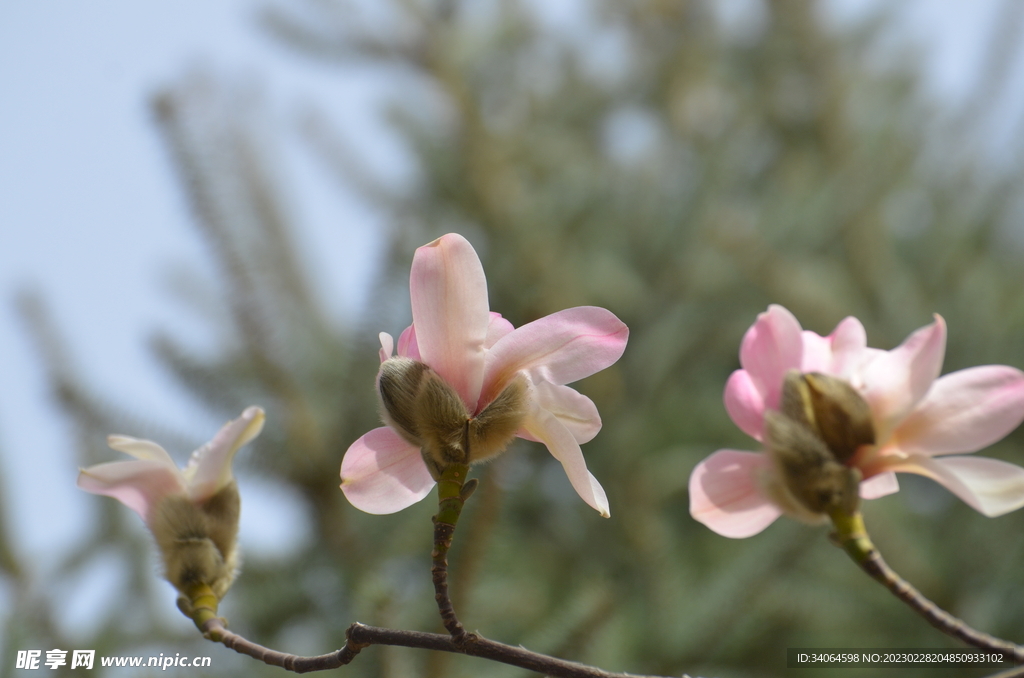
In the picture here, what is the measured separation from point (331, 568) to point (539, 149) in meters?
1.11

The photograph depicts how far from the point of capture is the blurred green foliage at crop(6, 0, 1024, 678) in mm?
783

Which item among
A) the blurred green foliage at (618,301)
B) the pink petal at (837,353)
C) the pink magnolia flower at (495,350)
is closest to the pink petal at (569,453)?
the pink magnolia flower at (495,350)

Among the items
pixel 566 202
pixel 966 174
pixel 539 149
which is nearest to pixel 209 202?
pixel 566 202

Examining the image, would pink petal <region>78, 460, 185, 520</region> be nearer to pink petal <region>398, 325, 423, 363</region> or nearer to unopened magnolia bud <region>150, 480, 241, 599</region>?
unopened magnolia bud <region>150, 480, 241, 599</region>

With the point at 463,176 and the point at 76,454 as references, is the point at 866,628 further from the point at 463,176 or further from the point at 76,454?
the point at 76,454

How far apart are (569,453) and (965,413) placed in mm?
159

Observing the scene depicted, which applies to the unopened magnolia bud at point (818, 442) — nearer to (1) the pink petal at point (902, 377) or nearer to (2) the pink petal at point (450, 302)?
(1) the pink petal at point (902, 377)

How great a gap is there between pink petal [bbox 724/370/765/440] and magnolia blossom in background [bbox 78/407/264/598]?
20 cm

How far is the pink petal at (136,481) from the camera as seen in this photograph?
0.34 metres

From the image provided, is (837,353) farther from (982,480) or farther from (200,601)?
(200,601)

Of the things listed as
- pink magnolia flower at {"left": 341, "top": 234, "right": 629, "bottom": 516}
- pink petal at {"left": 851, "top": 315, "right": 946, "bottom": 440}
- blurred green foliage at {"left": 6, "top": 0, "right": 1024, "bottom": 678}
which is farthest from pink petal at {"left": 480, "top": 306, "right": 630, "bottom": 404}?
blurred green foliage at {"left": 6, "top": 0, "right": 1024, "bottom": 678}

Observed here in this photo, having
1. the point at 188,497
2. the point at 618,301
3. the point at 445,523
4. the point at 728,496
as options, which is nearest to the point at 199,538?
the point at 188,497

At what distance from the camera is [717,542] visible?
4.38 ft

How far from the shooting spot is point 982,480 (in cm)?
30
